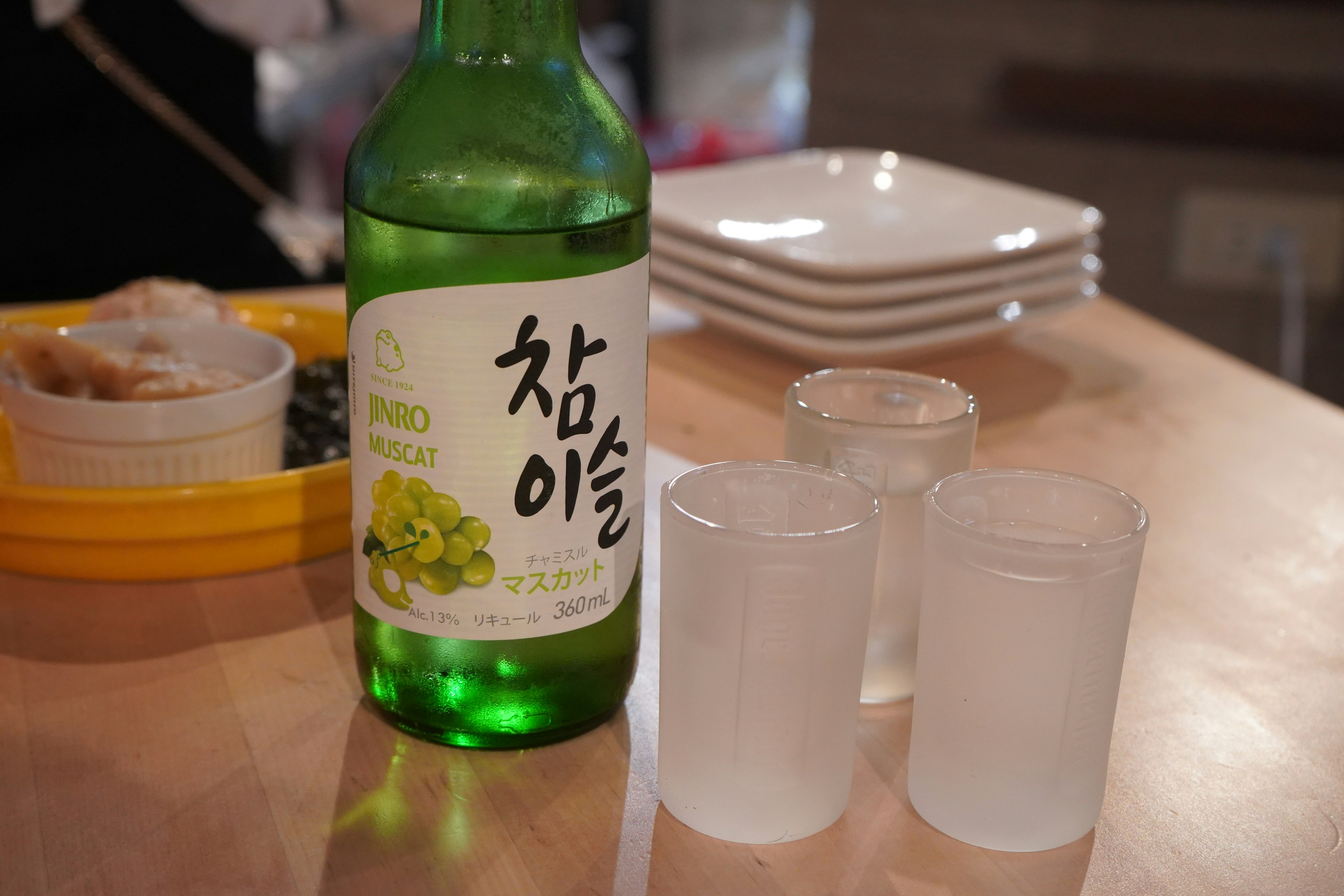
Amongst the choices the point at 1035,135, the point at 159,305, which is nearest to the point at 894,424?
the point at 159,305

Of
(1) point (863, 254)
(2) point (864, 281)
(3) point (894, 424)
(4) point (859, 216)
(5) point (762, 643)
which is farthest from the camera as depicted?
(4) point (859, 216)

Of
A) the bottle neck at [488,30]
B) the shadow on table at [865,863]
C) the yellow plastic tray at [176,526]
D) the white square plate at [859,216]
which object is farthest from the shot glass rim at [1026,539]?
the white square plate at [859,216]

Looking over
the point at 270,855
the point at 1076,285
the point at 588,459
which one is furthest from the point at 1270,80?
A: the point at 270,855

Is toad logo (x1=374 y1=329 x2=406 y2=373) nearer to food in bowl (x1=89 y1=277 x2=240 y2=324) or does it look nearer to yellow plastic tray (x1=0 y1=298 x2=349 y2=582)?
yellow plastic tray (x1=0 y1=298 x2=349 y2=582)

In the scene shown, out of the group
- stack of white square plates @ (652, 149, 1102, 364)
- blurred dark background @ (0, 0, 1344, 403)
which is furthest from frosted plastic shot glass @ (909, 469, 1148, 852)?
blurred dark background @ (0, 0, 1344, 403)

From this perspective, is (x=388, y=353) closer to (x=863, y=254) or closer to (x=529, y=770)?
(x=529, y=770)

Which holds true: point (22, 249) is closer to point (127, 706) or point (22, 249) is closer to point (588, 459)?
point (127, 706)
